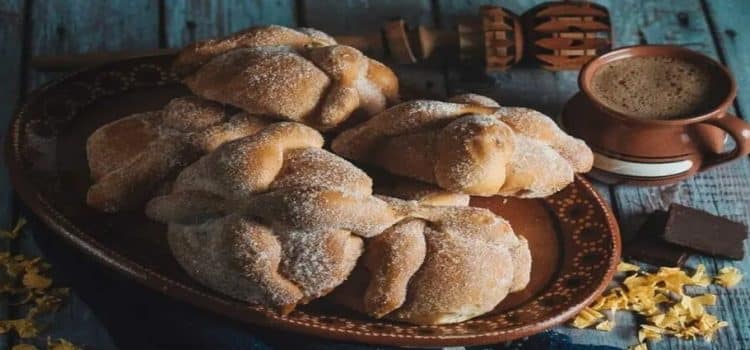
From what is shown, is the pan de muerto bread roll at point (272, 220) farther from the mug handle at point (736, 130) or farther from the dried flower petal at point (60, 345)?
the mug handle at point (736, 130)

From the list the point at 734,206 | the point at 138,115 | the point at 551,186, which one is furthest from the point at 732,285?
the point at 138,115

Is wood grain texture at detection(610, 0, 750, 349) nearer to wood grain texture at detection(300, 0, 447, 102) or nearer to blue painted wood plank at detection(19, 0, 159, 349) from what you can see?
wood grain texture at detection(300, 0, 447, 102)

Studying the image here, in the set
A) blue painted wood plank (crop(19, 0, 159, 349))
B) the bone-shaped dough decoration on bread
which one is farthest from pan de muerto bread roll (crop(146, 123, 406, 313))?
blue painted wood plank (crop(19, 0, 159, 349))

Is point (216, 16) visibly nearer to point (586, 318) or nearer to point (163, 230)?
point (163, 230)

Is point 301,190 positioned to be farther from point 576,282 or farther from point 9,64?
point 9,64

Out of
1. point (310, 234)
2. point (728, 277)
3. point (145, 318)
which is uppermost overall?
point (310, 234)

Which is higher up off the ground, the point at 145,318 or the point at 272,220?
the point at 272,220

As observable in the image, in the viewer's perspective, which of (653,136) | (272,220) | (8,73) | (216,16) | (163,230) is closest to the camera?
(272,220)

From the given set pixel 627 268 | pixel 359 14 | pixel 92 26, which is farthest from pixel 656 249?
pixel 92 26
